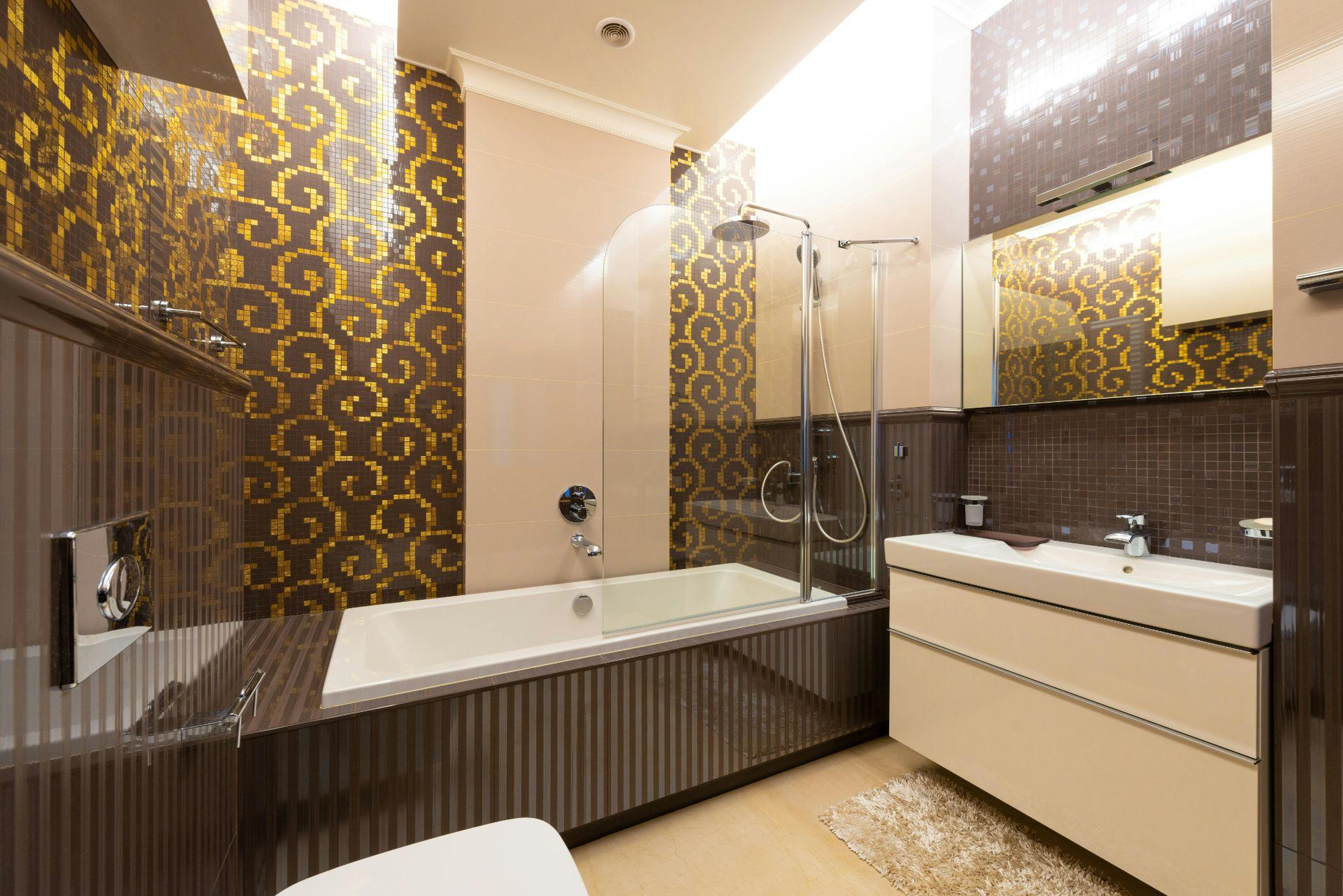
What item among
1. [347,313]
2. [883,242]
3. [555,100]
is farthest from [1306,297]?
[347,313]

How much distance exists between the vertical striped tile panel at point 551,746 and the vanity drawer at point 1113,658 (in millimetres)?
451

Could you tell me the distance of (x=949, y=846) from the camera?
1.62 metres

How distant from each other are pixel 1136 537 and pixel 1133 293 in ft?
2.58

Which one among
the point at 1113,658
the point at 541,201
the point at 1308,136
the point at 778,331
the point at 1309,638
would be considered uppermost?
the point at 541,201

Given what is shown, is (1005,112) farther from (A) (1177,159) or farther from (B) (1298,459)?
(B) (1298,459)

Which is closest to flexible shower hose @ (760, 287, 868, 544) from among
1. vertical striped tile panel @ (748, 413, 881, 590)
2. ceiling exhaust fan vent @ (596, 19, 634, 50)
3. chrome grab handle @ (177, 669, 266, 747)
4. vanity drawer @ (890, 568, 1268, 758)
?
vertical striped tile panel @ (748, 413, 881, 590)

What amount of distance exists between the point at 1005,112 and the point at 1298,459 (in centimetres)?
167

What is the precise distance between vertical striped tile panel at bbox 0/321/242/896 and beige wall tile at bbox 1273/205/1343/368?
1986mm

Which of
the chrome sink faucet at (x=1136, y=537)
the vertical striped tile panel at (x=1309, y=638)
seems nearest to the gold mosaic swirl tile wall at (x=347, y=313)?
the chrome sink faucet at (x=1136, y=537)

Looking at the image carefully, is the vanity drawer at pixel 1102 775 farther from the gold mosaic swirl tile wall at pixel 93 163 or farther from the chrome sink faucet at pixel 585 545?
the gold mosaic swirl tile wall at pixel 93 163

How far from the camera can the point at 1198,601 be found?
4.04ft

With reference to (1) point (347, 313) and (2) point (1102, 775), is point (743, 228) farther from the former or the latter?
(2) point (1102, 775)

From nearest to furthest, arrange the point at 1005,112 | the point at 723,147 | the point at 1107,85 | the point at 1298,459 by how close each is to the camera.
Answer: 1. the point at 1298,459
2. the point at 1107,85
3. the point at 1005,112
4. the point at 723,147

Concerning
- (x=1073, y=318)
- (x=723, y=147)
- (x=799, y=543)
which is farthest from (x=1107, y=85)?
(x=799, y=543)
